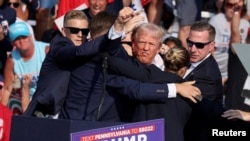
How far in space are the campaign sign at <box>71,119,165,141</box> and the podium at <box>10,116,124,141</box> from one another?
23cm

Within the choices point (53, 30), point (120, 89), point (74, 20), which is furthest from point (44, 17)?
point (120, 89)

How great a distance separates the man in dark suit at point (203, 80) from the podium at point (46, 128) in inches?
31.7

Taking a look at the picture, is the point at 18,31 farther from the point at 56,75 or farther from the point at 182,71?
the point at 182,71

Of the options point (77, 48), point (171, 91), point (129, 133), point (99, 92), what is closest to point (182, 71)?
point (171, 91)

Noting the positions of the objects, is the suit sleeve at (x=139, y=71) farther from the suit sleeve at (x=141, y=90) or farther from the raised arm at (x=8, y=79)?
the raised arm at (x=8, y=79)

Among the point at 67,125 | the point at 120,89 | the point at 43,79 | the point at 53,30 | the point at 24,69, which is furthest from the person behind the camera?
the point at 53,30

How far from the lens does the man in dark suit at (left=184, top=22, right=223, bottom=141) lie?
7320 millimetres

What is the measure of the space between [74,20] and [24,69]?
236 cm

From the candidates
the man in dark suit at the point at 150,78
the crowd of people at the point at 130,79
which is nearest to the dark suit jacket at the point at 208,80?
the crowd of people at the point at 130,79

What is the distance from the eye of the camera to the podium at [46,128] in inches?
267

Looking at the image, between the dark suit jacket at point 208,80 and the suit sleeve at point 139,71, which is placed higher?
the suit sleeve at point 139,71

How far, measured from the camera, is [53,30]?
11.4 metres

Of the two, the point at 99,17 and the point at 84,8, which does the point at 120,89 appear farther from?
the point at 84,8

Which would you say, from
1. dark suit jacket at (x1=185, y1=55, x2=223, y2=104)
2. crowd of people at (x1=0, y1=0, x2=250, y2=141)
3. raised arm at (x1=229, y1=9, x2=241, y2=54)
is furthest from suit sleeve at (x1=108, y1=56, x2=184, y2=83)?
raised arm at (x1=229, y1=9, x2=241, y2=54)
